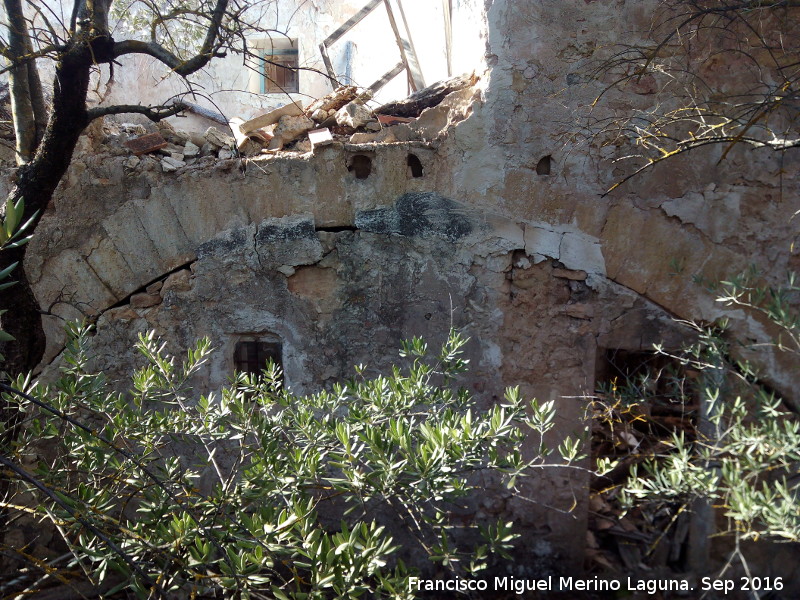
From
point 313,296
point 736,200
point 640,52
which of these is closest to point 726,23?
point 640,52

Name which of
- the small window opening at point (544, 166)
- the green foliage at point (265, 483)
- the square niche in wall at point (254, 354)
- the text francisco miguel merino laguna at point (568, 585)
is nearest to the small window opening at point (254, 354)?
the square niche in wall at point (254, 354)

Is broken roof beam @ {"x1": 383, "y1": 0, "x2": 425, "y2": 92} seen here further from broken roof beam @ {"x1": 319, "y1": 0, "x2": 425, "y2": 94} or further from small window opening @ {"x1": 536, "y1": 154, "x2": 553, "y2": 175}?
small window opening @ {"x1": 536, "y1": 154, "x2": 553, "y2": 175}

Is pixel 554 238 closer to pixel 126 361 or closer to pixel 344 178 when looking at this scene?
pixel 344 178

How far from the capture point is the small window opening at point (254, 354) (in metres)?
4.11

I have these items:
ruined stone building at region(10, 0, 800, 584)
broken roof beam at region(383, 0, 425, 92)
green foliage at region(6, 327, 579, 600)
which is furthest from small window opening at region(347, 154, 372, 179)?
broken roof beam at region(383, 0, 425, 92)

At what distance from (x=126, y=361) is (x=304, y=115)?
1810 mm

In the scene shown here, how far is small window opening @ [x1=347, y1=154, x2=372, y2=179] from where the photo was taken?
12.8 feet

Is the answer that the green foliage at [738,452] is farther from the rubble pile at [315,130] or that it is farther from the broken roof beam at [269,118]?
the broken roof beam at [269,118]

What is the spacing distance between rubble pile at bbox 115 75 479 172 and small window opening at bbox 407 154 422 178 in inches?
5.3

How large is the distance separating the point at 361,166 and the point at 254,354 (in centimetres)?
129

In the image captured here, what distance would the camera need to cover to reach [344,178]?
388 centimetres

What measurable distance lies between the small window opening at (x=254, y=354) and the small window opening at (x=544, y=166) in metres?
1.80

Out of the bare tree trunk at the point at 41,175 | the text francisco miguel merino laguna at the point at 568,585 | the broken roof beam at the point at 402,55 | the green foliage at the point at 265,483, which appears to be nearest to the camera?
the green foliage at the point at 265,483

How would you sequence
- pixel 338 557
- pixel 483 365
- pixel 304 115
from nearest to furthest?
pixel 338 557 → pixel 483 365 → pixel 304 115
